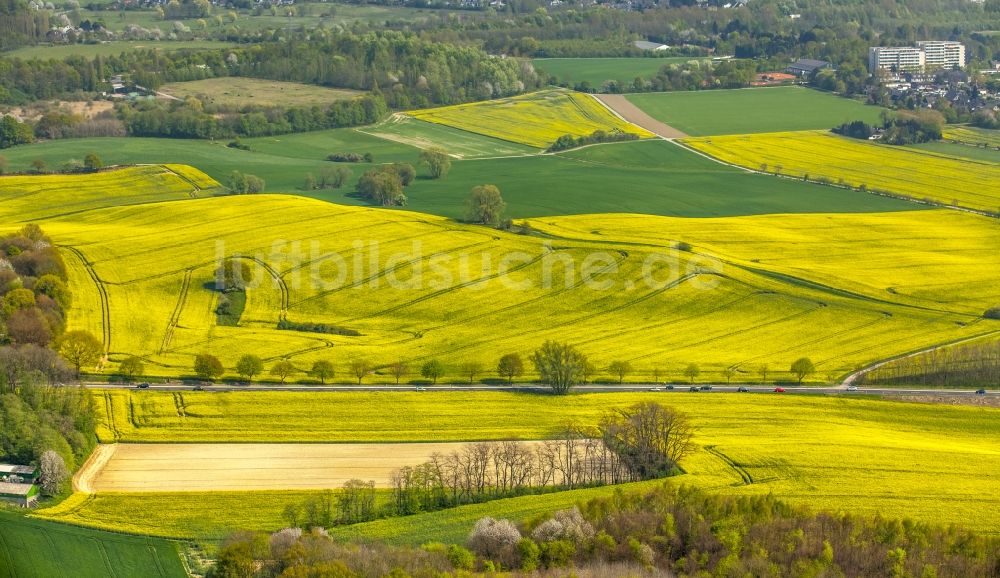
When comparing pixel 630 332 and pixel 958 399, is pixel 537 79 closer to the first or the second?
pixel 630 332

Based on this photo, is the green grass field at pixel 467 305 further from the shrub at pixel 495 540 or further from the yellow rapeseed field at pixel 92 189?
the shrub at pixel 495 540

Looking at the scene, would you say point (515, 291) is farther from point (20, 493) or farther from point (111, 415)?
point (20, 493)

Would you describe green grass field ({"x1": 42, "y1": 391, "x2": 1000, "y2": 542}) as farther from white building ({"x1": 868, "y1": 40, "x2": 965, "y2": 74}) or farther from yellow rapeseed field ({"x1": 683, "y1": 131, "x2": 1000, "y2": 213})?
white building ({"x1": 868, "y1": 40, "x2": 965, "y2": 74})

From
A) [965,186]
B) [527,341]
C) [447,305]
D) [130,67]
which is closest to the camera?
[527,341]

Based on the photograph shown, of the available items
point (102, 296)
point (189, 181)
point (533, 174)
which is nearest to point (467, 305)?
point (102, 296)

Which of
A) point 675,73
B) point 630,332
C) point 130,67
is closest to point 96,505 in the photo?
point 630,332

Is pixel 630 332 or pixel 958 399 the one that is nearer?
pixel 958 399

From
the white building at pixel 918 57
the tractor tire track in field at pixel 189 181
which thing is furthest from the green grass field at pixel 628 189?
the white building at pixel 918 57
